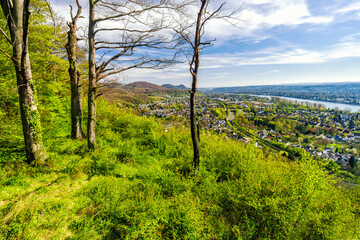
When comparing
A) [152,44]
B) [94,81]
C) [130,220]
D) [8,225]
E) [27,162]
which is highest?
[152,44]

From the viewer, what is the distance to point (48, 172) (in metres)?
4.62

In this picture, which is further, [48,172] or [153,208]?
[48,172]

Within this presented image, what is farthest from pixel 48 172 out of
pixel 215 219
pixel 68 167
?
pixel 215 219

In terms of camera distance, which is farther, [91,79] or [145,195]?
[91,79]

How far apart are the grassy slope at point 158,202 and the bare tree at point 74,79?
1.65 meters

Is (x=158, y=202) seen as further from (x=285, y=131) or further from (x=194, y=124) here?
(x=285, y=131)

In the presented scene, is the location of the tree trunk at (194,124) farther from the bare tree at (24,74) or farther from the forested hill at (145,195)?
the bare tree at (24,74)

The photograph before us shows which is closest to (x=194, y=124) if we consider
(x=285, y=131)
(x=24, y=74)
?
(x=24, y=74)

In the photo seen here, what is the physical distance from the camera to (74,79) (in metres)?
6.70

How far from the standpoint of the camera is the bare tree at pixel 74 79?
6.26m

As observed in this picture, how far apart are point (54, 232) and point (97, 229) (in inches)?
28.3

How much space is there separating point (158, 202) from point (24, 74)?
494 cm

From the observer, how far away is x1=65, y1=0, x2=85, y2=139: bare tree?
6261mm

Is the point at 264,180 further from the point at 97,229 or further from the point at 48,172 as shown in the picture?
the point at 48,172
